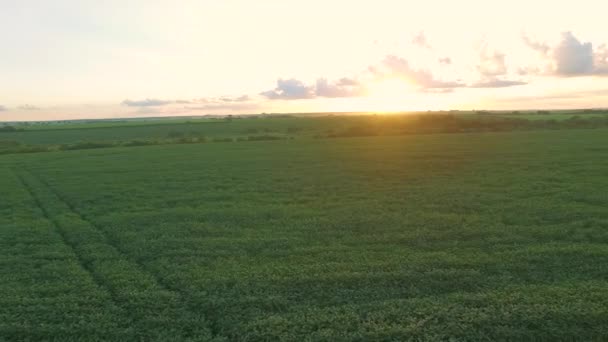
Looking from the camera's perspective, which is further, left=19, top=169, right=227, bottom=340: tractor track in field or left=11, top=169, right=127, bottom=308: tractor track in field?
left=11, top=169, right=127, bottom=308: tractor track in field

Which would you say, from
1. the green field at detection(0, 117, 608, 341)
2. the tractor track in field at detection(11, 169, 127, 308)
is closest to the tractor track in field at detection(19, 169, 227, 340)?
the green field at detection(0, 117, 608, 341)

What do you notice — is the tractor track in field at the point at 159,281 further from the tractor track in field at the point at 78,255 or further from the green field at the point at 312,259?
the tractor track in field at the point at 78,255

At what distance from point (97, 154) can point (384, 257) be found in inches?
1265

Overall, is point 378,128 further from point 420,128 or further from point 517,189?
point 517,189

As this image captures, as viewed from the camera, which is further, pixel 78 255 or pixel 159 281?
pixel 78 255

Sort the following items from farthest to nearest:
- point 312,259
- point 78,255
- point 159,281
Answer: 1. point 78,255
2. point 312,259
3. point 159,281

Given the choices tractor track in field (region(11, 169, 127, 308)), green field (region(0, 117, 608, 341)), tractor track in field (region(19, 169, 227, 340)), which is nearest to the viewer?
green field (region(0, 117, 608, 341))

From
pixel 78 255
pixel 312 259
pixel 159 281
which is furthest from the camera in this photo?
pixel 78 255

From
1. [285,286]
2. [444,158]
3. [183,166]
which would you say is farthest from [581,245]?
[183,166]

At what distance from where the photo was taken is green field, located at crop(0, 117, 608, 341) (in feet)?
22.5

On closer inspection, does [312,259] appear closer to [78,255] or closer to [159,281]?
[159,281]

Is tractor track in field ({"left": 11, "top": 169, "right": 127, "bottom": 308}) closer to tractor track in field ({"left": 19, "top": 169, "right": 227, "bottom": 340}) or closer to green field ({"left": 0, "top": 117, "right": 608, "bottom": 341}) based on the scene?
green field ({"left": 0, "top": 117, "right": 608, "bottom": 341})

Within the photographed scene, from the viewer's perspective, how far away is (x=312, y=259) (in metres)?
9.67

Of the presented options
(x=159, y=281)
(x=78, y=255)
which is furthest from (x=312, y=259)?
(x=78, y=255)
